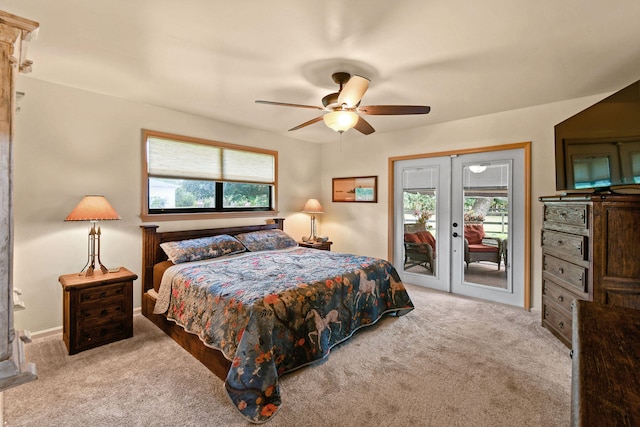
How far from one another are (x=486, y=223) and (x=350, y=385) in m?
2.89

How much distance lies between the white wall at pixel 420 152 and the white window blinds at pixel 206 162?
4.57 feet

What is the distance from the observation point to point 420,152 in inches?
174

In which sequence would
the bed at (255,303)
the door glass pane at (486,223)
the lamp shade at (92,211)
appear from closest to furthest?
the bed at (255,303)
the lamp shade at (92,211)
the door glass pane at (486,223)

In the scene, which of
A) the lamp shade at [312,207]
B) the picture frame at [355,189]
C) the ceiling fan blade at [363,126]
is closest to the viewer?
the ceiling fan blade at [363,126]

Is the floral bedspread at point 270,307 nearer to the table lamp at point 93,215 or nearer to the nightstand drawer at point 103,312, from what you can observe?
the nightstand drawer at point 103,312

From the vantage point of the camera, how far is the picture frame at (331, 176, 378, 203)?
4.95 metres

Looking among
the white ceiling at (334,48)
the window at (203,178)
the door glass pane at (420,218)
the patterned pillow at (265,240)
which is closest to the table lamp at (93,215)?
the window at (203,178)

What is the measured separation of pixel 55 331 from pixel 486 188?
16.9 ft

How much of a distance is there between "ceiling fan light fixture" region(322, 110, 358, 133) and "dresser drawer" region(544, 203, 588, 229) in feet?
6.71

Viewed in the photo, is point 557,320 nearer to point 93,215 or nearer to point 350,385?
point 350,385

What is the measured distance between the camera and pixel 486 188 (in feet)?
12.7

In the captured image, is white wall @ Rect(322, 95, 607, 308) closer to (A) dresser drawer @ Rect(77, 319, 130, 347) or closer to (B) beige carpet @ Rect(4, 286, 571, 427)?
(B) beige carpet @ Rect(4, 286, 571, 427)

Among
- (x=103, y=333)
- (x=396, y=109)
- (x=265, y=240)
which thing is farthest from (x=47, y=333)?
(x=396, y=109)

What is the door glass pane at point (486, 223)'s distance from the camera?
3766 millimetres
